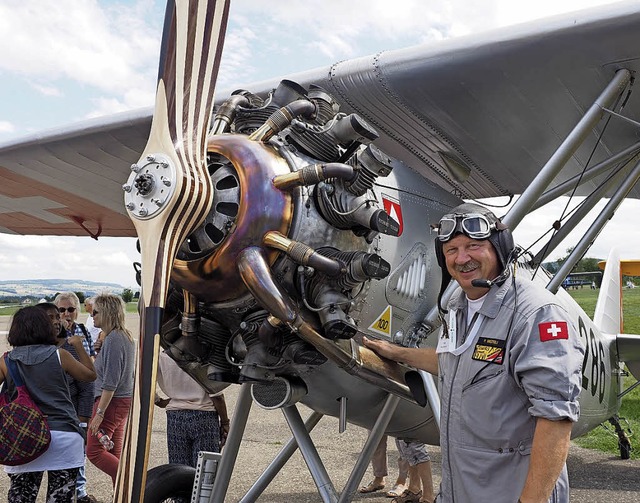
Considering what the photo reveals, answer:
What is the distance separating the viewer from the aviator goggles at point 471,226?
2426 millimetres

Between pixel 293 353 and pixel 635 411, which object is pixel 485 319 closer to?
pixel 293 353

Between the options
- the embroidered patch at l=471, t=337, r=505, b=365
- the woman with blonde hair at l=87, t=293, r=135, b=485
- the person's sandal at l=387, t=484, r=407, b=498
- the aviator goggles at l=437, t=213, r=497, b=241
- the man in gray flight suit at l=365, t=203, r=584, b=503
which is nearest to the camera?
the man in gray flight suit at l=365, t=203, r=584, b=503

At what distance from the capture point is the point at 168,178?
2.63 metres

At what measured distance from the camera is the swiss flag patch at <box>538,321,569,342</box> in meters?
2.16

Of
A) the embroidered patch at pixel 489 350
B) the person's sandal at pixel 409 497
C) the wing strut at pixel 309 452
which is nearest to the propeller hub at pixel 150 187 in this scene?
the embroidered patch at pixel 489 350

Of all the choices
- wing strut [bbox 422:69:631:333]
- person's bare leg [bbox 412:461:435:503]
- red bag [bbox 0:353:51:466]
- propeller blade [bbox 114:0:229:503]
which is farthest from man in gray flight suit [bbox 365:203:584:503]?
person's bare leg [bbox 412:461:435:503]

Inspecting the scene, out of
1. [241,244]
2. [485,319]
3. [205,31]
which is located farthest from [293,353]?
[205,31]

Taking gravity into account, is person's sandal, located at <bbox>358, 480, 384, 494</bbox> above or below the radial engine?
below

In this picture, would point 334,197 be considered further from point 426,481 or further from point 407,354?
point 426,481

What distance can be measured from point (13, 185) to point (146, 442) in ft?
16.2

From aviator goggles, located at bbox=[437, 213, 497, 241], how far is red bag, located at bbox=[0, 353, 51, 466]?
2.94 meters

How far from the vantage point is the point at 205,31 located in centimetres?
293

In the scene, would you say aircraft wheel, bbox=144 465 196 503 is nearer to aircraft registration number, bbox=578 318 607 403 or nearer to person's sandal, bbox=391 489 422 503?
person's sandal, bbox=391 489 422 503

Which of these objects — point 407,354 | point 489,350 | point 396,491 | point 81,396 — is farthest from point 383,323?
point 396,491
